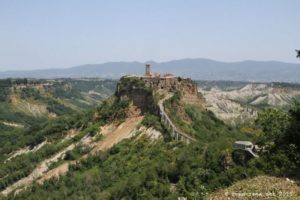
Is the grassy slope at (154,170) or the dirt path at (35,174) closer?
the grassy slope at (154,170)

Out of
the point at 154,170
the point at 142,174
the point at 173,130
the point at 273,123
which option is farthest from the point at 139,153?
the point at 273,123

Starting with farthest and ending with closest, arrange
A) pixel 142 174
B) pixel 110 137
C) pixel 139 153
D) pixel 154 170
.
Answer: pixel 110 137 → pixel 139 153 → pixel 142 174 → pixel 154 170

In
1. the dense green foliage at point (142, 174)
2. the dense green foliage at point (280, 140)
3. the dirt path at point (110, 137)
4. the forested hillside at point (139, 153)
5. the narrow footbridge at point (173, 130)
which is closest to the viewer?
the dense green foliage at point (280, 140)

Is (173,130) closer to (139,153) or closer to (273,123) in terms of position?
(139,153)

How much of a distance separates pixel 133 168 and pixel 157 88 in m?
19.6

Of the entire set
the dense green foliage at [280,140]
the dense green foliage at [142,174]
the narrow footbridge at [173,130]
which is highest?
the dense green foliage at [280,140]

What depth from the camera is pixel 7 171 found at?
8038 cm

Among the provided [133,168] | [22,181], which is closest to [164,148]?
[133,168]

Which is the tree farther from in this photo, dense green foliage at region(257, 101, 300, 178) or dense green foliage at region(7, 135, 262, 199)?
dense green foliage at region(7, 135, 262, 199)

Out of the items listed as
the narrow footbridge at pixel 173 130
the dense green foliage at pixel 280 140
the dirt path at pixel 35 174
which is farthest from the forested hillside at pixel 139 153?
the narrow footbridge at pixel 173 130

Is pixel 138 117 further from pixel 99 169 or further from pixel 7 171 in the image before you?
pixel 7 171

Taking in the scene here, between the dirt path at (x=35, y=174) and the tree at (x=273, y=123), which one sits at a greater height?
the tree at (x=273, y=123)

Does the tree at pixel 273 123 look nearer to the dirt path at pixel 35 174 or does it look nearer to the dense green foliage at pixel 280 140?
the dense green foliage at pixel 280 140

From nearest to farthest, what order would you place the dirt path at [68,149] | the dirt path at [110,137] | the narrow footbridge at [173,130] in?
the narrow footbridge at [173,130]
the dirt path at [110,137]
the dirt path at [68,149]
